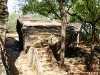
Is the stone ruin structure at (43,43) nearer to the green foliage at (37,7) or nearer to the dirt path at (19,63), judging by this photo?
the dirt path at (19,63)

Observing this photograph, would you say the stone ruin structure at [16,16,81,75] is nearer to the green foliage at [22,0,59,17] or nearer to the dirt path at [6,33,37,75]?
the dirt path at [6,33,37,75]

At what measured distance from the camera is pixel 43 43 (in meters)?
16.8

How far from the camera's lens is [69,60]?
2031 cm

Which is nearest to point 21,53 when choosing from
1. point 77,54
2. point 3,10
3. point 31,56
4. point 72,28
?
point 31,56

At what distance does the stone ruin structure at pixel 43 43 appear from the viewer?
1452cm

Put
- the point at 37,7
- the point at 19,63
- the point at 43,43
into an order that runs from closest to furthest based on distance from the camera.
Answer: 1. the point at 19,63
2. the point at 43,43
3. the point at 37,7

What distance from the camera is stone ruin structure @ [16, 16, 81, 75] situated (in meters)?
14.5

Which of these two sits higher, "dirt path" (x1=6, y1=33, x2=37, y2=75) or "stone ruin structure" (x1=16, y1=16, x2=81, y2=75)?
"stone ruin structure" (x1=16, y1=16, x2=81, y2=75)

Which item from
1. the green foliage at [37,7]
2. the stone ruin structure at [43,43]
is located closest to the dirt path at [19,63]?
the stone ruin structure at [43,43]

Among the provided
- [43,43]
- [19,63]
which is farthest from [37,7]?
[19,63]

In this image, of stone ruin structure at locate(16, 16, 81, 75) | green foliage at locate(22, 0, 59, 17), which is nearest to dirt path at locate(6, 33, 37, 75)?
stone ruin structure at locate(16, 16, 81, 75)

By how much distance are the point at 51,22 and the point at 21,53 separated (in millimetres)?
6091

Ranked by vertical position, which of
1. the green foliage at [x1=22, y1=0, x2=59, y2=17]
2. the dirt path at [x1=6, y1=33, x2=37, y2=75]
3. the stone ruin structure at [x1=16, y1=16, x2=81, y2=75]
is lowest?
the dirt path at [x1=6, y1=33, x2=37, y2=75]

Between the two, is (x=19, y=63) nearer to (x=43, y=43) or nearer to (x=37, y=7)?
(x=43, y=43)
